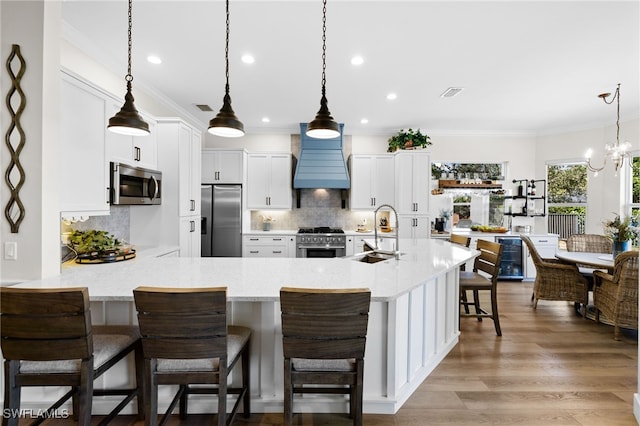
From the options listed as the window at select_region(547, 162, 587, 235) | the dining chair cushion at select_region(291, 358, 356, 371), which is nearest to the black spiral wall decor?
the dining chair cushion at select_region(291, 358, 356, 371)

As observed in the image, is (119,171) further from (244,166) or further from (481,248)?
(481,248)

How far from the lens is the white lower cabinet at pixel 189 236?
398 centimetres

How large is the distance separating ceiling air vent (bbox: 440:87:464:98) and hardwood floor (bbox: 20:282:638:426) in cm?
289

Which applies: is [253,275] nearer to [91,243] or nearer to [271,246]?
[91,243]

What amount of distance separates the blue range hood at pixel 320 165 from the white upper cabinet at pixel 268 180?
25 cm

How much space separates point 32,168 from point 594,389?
415 centimetres

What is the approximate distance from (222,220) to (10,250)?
342cm

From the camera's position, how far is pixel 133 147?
336 cm

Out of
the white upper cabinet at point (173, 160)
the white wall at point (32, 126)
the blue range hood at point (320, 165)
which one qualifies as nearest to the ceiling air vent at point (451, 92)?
the blue range hood at point (320, 165)

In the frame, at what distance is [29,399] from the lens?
1.99 meters

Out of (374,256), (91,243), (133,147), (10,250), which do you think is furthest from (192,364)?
(133,147)

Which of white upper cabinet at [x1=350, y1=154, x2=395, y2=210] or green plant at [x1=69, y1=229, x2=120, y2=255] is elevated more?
white upper cabinet at [x1=350, y1=154, x2=395, y2=210]

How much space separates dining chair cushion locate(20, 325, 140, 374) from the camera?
1.59 metres

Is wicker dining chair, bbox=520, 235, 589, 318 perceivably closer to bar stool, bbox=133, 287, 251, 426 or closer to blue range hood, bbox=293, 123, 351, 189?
blue range hood, bbox=293, 123, 351, 189
